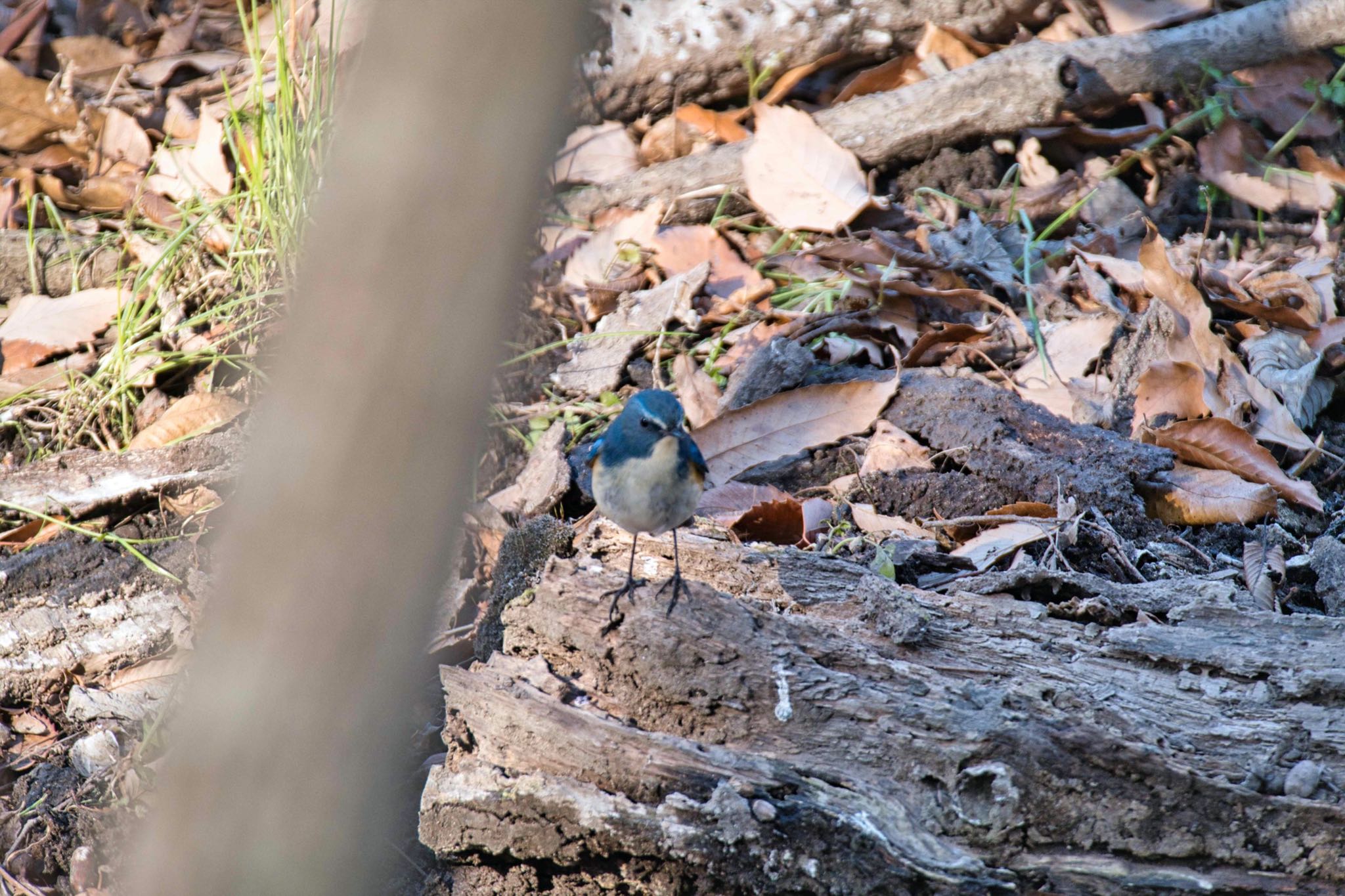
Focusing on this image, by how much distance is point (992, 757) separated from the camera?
213 centimetres

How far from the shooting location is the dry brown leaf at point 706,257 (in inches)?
187

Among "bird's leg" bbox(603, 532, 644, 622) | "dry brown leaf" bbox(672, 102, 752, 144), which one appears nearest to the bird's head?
"bird's leg" bbox(603, 532, 644, 622)

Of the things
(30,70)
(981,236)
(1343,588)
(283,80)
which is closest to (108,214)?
(30,70)

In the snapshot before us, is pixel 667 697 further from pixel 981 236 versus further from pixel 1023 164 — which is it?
pixel 1023 164

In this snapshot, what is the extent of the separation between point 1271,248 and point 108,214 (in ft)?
18.8

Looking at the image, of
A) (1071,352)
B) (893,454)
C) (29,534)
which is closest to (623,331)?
(893,454)

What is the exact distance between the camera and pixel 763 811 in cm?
212

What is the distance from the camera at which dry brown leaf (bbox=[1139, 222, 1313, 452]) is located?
143 inches

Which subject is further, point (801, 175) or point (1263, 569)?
point (801, 175)

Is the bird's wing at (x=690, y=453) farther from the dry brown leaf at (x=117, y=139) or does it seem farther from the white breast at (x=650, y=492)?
the dry brown leaf at (x=117, y=139)

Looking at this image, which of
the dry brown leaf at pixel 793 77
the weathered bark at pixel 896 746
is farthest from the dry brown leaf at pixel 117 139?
the weathered bark at pixel 896 746

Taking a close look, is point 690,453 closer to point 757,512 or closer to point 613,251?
point 757,512

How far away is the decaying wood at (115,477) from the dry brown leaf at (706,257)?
2.12 metres

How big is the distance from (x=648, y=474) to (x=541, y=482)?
1200 mm
